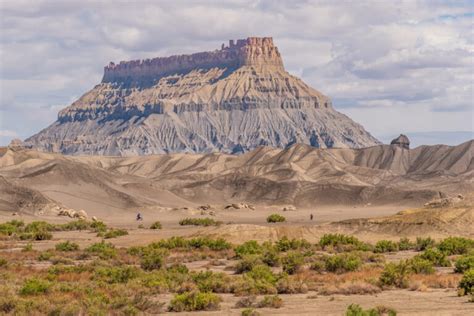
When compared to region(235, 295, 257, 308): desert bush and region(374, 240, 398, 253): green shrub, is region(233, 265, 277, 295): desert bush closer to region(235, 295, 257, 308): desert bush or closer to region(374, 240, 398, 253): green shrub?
region(235, 295, 257, 308): desert bush

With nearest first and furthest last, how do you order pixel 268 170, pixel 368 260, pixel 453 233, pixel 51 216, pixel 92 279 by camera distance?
1. pixel 92 279
2. pixel 368 260
3. pixel 453 233
4. pixel 51 216
5. pixel 268 170

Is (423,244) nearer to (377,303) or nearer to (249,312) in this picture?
(377,303)

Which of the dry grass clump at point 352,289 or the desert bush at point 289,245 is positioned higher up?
the desert bush at point 289,245


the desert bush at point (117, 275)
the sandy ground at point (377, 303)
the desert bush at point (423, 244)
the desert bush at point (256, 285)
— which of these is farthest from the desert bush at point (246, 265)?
the desert bush at point (423, 244)

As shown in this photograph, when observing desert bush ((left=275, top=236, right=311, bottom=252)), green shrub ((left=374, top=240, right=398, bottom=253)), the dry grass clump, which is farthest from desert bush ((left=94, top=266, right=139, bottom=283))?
green shrub ((left=374, top=240, right=398, bottom=253))

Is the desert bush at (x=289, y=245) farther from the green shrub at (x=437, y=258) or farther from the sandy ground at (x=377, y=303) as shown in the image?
the sandy ground at (x=377, y=303)

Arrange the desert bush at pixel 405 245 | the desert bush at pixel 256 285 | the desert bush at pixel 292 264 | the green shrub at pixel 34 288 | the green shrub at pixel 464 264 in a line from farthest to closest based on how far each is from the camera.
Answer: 1. the desert bush at pixel 405 245
2. the desert bush at pixel 292 264
3. the green shrub at pixel 464 264
4. the desert bush at pixel 256 285
5. the green shrub at pixel 34 288

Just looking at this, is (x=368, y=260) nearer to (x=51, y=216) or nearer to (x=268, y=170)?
(x=51, y=216)

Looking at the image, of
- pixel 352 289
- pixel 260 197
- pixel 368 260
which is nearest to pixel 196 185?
pixel 260 197

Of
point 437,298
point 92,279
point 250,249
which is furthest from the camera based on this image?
point 250,249

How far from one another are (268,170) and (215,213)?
71837mm

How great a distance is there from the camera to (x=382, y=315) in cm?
2384

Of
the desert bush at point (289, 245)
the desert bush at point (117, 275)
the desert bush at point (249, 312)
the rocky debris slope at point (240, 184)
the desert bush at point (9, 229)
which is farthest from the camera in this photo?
the rocky debris slope at point (240, 184)

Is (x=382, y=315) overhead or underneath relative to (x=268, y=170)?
underneath
